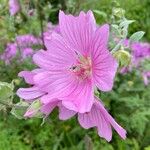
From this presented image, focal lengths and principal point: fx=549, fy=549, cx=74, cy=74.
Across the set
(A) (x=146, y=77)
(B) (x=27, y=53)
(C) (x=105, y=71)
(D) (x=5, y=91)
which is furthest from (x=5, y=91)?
(A) (x=146, y=77)

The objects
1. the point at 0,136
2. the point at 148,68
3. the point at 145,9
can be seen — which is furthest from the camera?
the point at 145,9

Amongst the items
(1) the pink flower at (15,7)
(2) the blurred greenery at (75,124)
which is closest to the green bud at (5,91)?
(2) the blurred greenery at (75,124)

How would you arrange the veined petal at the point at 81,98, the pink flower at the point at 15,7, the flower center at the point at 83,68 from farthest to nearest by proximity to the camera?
the pink flower at the point at 15,7
the flower center at the point at 83,68
the veined petal at the point at 81,98

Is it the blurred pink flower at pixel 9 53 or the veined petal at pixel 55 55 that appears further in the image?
the blurred pink flower at pixel 9 53

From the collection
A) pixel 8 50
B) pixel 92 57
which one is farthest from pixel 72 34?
pixel 8 50

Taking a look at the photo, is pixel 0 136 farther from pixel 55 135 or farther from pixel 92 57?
pixel 92 57

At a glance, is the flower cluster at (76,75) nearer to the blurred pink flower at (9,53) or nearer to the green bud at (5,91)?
the green bud at (5,91)
